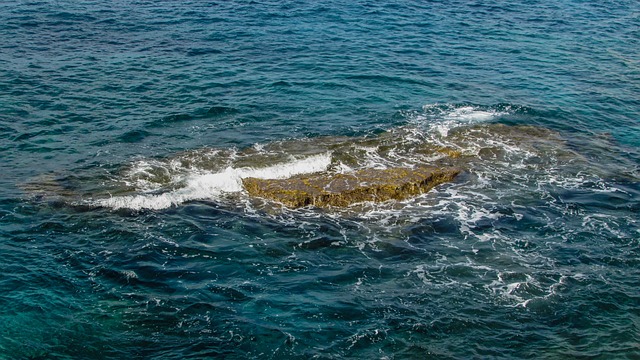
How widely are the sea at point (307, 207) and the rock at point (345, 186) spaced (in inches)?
19.1

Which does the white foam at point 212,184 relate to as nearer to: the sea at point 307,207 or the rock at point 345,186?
the sea at point 307,207

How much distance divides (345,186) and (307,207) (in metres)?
2.00

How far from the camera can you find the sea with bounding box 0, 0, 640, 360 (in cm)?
1972

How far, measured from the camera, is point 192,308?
20375 millimetres

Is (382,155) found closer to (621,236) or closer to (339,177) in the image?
(339,177)

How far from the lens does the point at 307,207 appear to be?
86.9ft

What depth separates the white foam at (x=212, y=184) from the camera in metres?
26.7

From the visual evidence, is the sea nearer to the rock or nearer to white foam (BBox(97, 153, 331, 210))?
white foam (BBox(97, 153, 331, 210))

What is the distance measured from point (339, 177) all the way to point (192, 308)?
1015 centimetres

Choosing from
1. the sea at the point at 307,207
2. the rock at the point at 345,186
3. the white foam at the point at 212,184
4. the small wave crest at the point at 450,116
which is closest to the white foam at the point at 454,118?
the small wave crest at the point at 450,116

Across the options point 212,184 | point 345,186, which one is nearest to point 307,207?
point 345,186

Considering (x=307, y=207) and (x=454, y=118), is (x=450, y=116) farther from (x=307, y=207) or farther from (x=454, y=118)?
(x=307, y=207)

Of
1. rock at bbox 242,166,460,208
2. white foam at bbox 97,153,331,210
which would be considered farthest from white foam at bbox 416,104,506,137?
white foam at bbox 97,153,331,210

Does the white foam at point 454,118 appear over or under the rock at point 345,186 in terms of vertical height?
over
